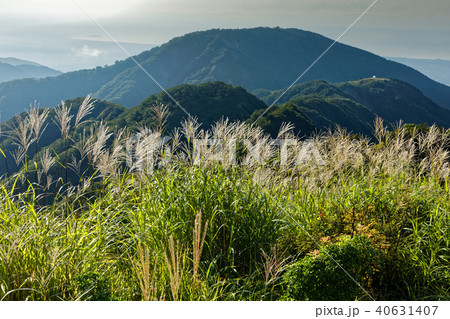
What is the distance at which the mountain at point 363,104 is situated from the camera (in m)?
87.7

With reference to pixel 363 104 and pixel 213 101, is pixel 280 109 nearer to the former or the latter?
pixel 213 101

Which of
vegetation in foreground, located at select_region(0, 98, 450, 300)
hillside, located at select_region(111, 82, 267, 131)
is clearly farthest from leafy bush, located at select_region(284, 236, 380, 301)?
hillside, located at select_region(111, 82, 267, 131)

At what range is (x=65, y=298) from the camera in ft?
8.29

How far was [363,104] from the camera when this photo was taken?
139 meters

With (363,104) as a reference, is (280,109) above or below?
below

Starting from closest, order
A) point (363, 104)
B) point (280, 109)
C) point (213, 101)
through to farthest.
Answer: point (280, 109) → point (213, 101) → point (363, 104)

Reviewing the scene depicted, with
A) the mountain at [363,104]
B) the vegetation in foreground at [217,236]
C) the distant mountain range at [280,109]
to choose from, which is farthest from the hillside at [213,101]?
the vegetation in foreground at [217,236]

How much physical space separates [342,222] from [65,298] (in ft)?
8.20
